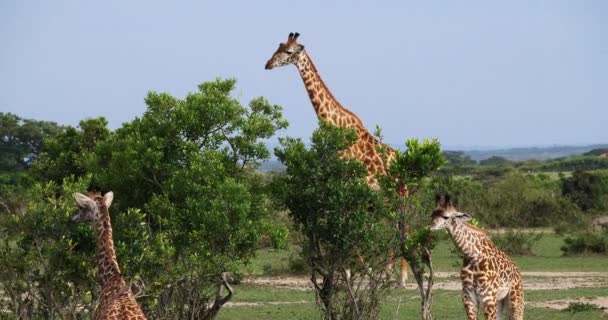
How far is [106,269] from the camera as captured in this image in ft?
29.6

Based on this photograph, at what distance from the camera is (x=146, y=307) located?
1099 cm

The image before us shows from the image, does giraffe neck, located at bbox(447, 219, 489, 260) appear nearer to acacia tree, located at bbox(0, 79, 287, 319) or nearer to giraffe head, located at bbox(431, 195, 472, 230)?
giraffe head, located at bbox(431, 195, 472, 230)

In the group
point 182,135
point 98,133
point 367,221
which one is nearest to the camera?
point 367,221

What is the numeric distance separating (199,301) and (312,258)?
1.22 metres

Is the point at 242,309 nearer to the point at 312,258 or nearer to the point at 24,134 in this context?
the point at 312,258

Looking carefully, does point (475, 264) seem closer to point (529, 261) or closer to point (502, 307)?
point (502, 307)

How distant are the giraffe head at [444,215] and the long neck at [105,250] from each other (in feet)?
9.53

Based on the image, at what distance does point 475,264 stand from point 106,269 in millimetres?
3378

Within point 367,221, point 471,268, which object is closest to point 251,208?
point 367,221

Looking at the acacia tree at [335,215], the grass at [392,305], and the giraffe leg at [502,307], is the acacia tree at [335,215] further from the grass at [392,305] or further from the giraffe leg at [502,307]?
the grass at [392,305]

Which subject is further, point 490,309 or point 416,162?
point 416,162

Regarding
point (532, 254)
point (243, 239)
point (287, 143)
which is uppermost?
point (287, 143)

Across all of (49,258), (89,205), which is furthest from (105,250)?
(49,258)

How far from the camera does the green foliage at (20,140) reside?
152 ft
